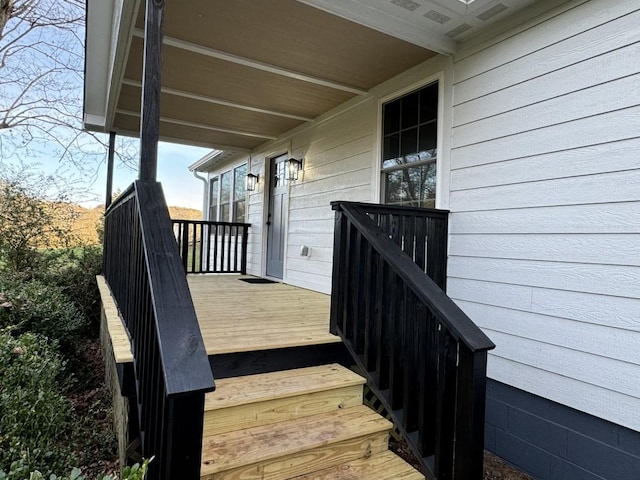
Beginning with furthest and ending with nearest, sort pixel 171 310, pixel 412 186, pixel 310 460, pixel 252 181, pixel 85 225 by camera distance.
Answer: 1. pixel 85 225
2. pixel 252 181
3. pixel 412 186
4. pixel 310 460
5. pixel 171 310

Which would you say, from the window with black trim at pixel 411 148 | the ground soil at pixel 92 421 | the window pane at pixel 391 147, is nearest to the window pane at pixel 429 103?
the window with black trim at pixel 411 148

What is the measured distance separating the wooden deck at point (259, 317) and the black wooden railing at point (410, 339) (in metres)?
0.37

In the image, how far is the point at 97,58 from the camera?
4.30 meters

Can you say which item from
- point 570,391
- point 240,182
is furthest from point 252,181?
point 570,391

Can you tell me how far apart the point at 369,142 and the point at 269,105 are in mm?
1398

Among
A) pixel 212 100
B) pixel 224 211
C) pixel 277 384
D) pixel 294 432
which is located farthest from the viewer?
pixel 224 211

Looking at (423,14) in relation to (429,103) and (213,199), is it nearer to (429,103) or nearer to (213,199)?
(429,103)

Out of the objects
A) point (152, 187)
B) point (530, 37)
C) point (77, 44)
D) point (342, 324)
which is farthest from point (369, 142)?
point (77, 44)

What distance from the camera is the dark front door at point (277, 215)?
6.23 meters

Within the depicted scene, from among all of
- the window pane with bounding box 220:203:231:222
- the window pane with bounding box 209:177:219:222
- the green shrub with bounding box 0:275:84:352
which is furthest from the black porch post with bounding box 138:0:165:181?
the window pane with bounding box 209:177:219:222

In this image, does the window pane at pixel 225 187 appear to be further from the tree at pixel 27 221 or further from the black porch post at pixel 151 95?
the black porch post at pixel 151 95

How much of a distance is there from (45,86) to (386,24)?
1199 centimetres

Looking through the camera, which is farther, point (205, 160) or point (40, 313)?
point (205, 160)

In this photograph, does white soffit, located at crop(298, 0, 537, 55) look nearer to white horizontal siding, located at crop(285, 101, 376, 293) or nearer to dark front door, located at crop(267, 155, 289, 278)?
white horizontal siding, located at crop(285, 101, 376, 293)
